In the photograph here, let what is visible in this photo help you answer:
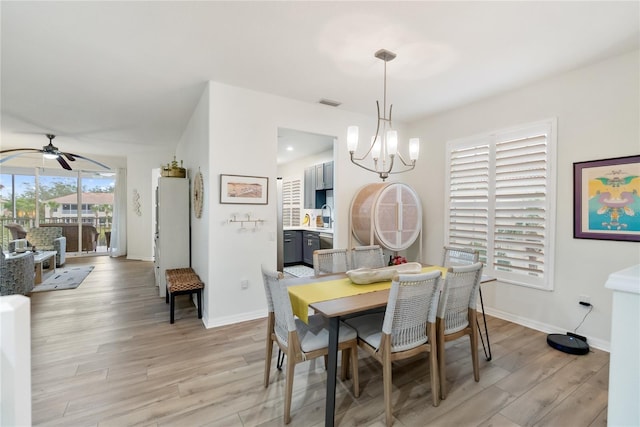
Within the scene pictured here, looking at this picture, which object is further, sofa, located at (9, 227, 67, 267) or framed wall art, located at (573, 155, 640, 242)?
sofa, located at (9, 227, 67, 267)

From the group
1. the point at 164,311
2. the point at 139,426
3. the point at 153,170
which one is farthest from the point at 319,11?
the point at 153,170

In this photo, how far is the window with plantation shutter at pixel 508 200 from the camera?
319cm

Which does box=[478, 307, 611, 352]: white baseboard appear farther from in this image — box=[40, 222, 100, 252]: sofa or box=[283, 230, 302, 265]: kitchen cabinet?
box=[40, 222, 100, 252]: sofa

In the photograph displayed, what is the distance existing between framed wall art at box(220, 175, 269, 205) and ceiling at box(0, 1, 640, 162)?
Result: 1.08m

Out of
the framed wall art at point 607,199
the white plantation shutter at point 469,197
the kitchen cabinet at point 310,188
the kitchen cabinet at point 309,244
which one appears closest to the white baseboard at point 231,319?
the kitchen cabinet at point 309,244

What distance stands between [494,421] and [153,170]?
8467mm

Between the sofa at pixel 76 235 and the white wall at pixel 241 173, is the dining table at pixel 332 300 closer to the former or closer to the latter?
the white wall at pixel 241 173

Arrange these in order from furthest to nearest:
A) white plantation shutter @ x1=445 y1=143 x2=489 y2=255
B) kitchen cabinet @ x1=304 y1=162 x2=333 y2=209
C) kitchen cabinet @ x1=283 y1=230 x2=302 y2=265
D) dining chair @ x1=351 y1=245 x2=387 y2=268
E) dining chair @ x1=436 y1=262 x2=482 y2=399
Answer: kitchen cabinet @ x1=283 y1=230 x2=302 y2=265 < kitchen cabinet @ x1=304 y1=162 x2=333 y2=209 < white plantation shutter @ x1=445 y1=143 x2=489 y2=255 < dining chair @ x1=351 y1=245 x2=387 y2=268 < dining chair @ x1=436 y1=262 x2=482 y2=399

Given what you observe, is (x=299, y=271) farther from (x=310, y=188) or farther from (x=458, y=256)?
(x=458, y=256)

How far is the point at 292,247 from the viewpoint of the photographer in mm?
6555

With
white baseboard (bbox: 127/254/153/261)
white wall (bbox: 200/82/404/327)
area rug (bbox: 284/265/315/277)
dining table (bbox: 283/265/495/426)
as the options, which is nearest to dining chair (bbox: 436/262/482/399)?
dining table (bbox: 283/265/495/426)

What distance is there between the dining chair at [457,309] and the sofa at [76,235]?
927 centimetres

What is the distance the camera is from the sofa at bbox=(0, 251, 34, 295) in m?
4.02

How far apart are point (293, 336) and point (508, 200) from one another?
3058 millimetres
